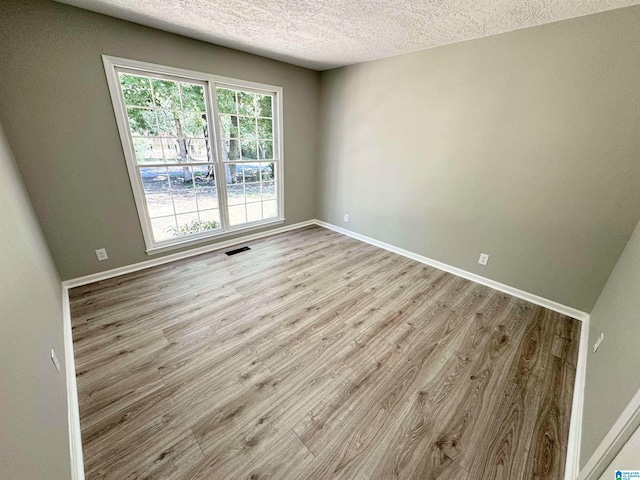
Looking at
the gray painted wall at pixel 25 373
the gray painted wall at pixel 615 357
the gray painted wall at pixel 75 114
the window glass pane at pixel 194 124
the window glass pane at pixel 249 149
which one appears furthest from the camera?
the window glass pane at pixel 249 149

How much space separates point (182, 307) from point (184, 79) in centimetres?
236

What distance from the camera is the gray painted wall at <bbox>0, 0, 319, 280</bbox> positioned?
6.22 ft

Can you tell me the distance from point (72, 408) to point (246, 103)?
3268mm

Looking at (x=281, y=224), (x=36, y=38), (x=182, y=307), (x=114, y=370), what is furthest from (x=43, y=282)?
(x=281, y=224)

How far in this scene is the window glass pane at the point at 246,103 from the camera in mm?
3141

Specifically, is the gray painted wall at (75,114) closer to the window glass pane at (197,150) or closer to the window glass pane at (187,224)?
the window glass pane at (187,224)

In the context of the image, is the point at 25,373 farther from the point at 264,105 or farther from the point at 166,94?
the point at 264,105

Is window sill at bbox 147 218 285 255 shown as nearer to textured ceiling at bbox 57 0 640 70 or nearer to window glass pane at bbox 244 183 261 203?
window glass pane at bbox 244 183 261 203

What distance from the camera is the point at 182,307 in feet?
7.38

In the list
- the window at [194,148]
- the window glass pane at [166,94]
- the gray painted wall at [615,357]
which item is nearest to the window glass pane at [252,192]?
the window at [194,148]

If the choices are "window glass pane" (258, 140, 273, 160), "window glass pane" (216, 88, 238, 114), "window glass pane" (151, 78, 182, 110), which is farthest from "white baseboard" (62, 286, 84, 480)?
"window glass pane" (258, 140, 273, 160)

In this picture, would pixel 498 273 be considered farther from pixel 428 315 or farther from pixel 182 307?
pixel 182 307

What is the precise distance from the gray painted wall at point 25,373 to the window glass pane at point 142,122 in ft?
3.90

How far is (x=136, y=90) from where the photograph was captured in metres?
2.44
